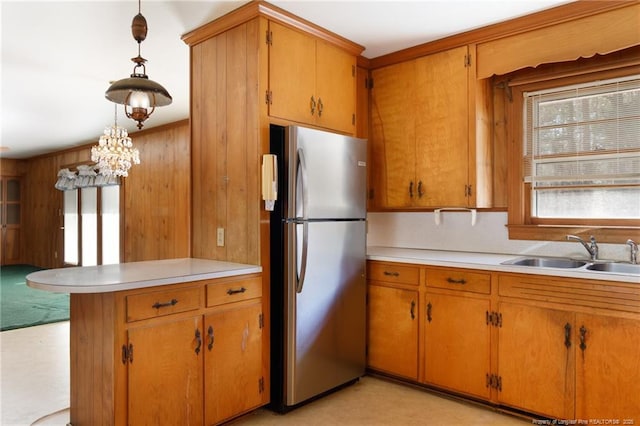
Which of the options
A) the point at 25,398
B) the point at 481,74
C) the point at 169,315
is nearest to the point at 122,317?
the point at 169,315

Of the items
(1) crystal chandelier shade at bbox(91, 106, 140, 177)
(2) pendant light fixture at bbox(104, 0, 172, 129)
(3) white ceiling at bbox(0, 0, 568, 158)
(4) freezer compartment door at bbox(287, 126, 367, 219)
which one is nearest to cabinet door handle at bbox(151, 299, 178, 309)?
(4) freezer compartment door at bbox(287, 126, 367, 219)

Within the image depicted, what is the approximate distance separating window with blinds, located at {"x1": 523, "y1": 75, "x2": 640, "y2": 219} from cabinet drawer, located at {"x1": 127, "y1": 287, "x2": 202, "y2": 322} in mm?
2354

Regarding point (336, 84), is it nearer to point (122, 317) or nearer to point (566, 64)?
point (566, 64)

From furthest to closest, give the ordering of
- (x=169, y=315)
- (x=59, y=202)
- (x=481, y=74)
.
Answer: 1. (x=59, y=202)
2. (x=481, y=74)
3. (x=169, y=315)

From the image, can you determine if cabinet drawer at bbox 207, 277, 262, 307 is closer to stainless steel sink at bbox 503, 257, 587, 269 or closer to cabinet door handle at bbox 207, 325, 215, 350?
cabinet door handle at bbox 207, 325, 215, 350

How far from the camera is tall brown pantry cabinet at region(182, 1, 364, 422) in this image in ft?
8.63

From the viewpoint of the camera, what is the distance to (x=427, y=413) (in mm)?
2631

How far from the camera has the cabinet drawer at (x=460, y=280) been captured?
2660 millimetres

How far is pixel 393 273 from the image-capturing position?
306cm

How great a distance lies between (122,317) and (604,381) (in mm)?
2404

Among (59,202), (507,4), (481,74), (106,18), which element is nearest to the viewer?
(507,4)

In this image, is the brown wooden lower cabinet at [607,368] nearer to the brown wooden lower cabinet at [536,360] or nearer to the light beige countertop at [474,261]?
the brown wooden lower cabinet at [536,360]

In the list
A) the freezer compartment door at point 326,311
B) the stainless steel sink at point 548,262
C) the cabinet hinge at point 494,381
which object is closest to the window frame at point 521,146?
the stainless steel sink at point 548,262

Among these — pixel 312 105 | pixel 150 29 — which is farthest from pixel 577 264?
pixel 150 29
